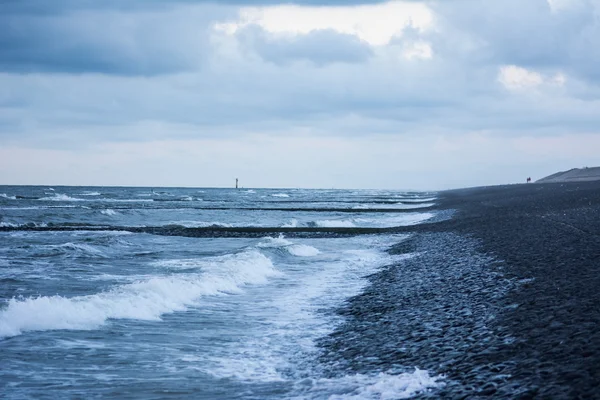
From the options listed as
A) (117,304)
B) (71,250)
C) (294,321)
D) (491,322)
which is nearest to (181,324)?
(117,304)

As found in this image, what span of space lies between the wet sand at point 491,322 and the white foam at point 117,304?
4.21 metres

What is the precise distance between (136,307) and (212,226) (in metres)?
29.3

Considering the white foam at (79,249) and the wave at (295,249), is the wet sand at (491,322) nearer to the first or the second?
the wave at (295,249)

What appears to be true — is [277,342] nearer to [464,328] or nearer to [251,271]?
[464,328]

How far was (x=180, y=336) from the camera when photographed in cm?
1212

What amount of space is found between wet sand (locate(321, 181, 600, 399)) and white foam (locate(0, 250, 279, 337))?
4.21 metres

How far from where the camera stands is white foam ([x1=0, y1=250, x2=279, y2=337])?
12.7 metres

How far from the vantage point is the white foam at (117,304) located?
41.8 feet

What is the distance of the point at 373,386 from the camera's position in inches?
325

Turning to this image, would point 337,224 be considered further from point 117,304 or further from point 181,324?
point 181,324

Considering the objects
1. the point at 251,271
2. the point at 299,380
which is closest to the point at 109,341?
the point at 299,380

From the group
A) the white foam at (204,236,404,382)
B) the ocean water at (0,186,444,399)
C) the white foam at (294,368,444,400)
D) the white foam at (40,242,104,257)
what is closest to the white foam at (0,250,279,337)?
the ocean water at (0,186,444,399)

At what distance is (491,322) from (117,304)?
8.17 m

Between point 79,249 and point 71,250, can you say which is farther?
point 79,249
